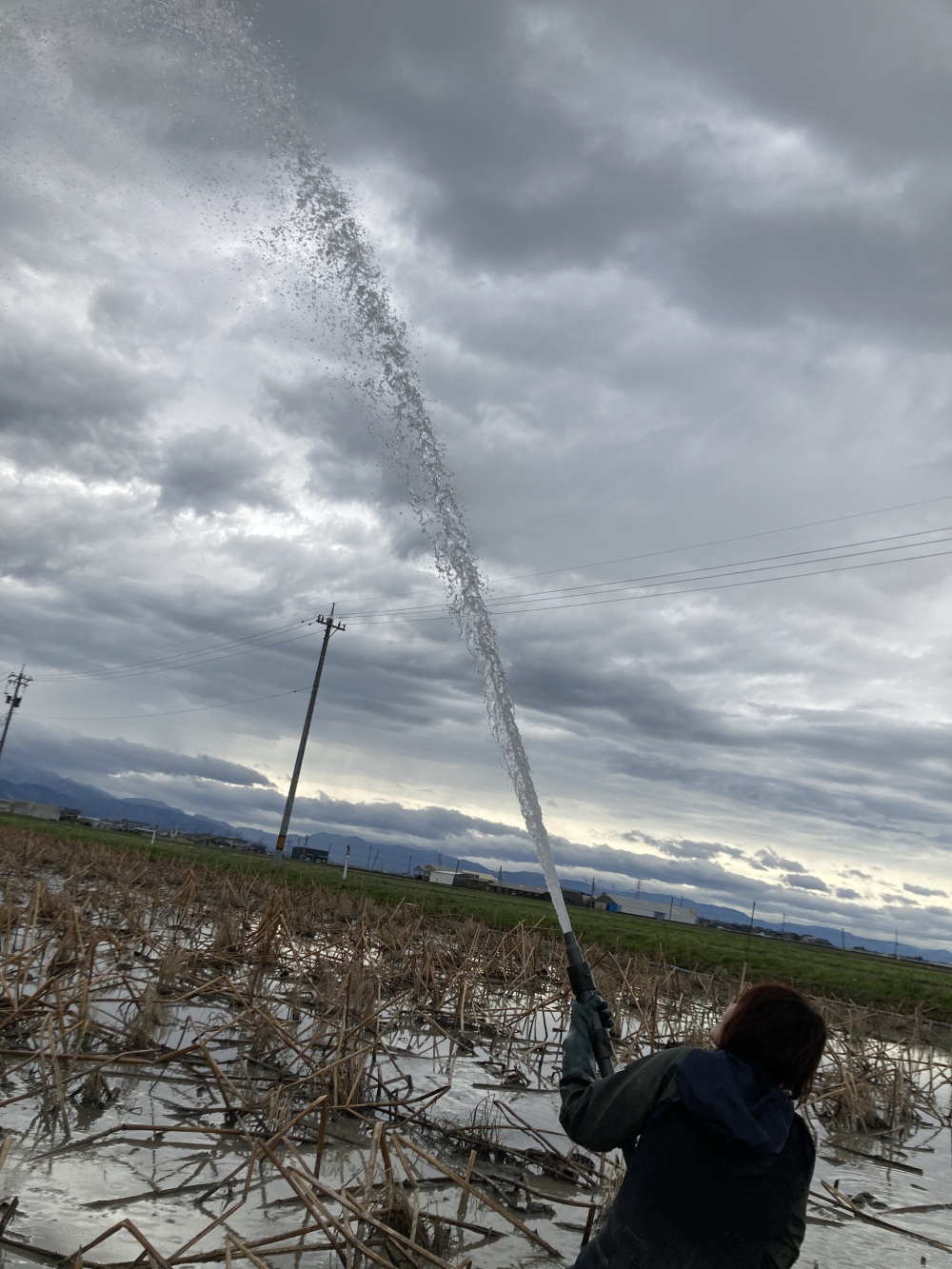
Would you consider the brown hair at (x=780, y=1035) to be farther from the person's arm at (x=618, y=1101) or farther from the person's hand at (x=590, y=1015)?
the person's hand at (x=590, y=1015)

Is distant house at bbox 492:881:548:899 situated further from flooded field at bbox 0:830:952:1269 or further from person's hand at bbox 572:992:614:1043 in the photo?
person's hand at bbox 572:992:614:1043

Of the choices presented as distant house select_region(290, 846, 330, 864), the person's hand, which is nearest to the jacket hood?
the person's hand

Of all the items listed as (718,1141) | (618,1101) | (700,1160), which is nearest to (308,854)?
(618,1101)

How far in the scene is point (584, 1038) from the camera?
4.27 meters

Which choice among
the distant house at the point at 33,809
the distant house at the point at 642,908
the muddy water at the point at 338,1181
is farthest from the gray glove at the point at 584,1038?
the distant house at the point at 33,809

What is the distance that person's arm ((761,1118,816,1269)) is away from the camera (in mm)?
3742

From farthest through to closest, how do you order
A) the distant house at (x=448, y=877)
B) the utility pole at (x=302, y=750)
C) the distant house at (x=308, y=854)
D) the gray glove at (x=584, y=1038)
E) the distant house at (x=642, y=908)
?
the distant house at (x=642, y=908) → the distant house at (x=308, y=854) → the distant house at (x=448, y=877) → the utility pole at (x=302, y=750) → the gray glove at (x=584, y=1038)

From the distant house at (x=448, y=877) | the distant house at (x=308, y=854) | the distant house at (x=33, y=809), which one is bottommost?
the distant house at (x=33, y=809)

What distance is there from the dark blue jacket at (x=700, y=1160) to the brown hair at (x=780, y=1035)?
0.07 metres

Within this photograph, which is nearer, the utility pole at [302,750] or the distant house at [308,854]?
the utility pole at [302,750]

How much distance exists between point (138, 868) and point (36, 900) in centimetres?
1464

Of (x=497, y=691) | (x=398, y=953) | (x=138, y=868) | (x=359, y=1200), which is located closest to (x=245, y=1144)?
(x=359, y=1200)

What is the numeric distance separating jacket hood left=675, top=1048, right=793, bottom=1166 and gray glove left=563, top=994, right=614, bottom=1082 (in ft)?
2.07

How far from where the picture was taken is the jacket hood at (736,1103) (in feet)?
11.0
